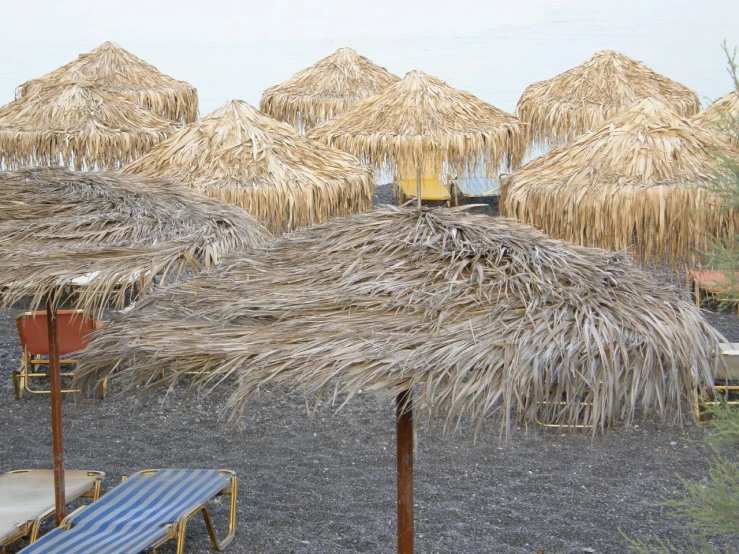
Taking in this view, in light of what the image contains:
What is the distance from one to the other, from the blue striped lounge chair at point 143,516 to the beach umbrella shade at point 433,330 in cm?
88

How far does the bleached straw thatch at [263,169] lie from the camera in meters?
5.68

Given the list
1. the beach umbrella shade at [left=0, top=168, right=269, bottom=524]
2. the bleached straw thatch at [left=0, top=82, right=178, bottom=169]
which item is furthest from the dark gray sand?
the bleached straw thatch at [left=0, top=82, right=178, bottom=169]

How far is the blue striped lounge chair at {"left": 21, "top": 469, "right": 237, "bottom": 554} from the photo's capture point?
3402mm

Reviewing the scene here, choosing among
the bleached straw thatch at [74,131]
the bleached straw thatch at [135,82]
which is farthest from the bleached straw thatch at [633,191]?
the bleached straw thatch at [135,82]

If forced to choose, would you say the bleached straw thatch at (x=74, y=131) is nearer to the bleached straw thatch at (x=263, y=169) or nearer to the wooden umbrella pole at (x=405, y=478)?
the bleached straw thatch at (x=263, y=169)

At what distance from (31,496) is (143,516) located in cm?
70

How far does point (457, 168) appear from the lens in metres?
8.61

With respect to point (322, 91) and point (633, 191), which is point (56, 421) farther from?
point (322, 91)

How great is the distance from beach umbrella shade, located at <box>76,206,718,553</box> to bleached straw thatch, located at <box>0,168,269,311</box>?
304 mm

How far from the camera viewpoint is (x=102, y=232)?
3.58 meters

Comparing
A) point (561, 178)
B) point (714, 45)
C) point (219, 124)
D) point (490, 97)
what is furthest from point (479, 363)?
point (714, 45)

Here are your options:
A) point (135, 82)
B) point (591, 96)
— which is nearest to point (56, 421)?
point (135, 82)

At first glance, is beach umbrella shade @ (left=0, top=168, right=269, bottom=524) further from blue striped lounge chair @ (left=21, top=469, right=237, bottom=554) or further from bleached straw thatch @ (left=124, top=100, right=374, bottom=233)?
bleached straw thatch @ (left=124, top=100, right=374, bottom=233)

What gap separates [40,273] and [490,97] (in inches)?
758
